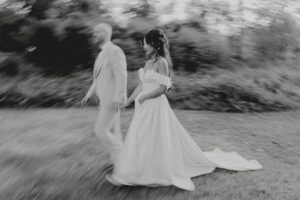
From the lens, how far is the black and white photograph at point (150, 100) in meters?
4.50

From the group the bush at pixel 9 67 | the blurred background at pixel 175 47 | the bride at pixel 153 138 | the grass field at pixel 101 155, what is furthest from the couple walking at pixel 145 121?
the bush at pixel 9 67

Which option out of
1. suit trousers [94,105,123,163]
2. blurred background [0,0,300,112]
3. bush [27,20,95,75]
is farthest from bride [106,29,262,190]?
bush [27,20,95,75]

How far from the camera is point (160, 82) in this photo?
4367 mm

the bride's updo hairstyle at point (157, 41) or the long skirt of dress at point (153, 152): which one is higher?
the bride's updo hairstyle at point (157, 41)

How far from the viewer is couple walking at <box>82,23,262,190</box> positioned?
14.5ft

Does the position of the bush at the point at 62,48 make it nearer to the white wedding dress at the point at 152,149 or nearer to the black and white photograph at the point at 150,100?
the black and white photograph at the point at 150,100

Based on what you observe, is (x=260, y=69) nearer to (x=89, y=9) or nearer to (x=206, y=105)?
(x=206, y=105)

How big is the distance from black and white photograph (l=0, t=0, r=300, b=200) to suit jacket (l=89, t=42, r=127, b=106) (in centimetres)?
1

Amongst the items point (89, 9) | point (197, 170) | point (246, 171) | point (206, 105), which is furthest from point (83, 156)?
point (89, 9)

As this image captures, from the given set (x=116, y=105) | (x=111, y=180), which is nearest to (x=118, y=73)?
(x=116, y=105)

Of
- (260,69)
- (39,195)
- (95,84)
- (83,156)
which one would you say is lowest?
(260,69)

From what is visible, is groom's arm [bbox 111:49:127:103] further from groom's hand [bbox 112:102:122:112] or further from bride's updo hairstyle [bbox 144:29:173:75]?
bride's updo hairstyle [bbox 144:29:173:75]

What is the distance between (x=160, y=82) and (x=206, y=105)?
17.3ft

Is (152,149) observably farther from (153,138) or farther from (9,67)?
(9,67)
